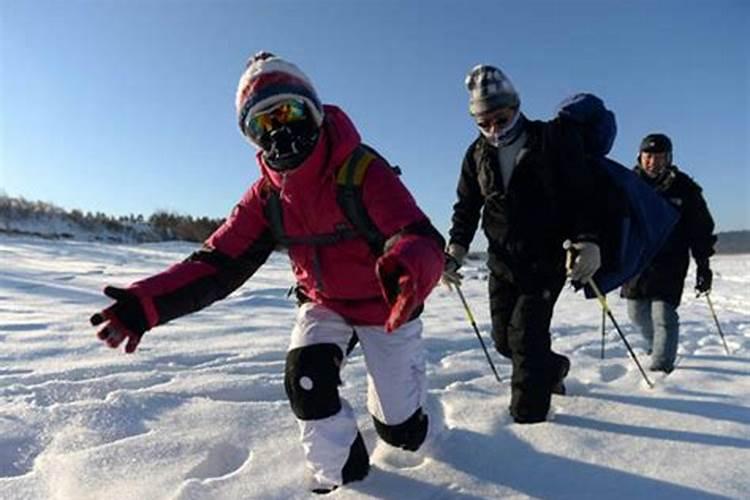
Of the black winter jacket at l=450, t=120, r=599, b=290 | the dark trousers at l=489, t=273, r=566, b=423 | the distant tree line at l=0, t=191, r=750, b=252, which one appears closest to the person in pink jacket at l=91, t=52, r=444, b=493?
the dark trousers at l=489, t=273, r=566, b=423

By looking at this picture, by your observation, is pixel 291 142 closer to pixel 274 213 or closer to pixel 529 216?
pixel 274 213

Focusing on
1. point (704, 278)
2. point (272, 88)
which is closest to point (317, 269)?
point (272, 88)

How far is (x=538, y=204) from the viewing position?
317cm

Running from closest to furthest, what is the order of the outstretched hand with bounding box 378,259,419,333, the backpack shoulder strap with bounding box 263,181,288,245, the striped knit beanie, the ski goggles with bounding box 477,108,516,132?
the outstretched hand with bounding box 378,259,419,333 → the striped knit beanie → the backpack shoulder strap with bounding box 263,181,288,245 → the ski goggles with bounding box 477,108,516,132

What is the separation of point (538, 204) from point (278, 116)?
4.41ft

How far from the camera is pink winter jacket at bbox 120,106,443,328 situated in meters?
2.39

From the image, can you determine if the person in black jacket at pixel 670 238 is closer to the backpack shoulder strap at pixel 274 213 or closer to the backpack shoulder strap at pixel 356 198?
the backpack shoulder strap at pixel 356 198

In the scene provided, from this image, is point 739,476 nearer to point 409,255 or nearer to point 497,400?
point 497,400

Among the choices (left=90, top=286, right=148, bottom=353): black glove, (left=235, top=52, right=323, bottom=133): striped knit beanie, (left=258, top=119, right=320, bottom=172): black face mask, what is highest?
(left=235, top=52, right=323, bottom=133): striped knit beanie

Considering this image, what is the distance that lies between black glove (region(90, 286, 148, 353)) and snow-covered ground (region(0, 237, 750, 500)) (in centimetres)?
47

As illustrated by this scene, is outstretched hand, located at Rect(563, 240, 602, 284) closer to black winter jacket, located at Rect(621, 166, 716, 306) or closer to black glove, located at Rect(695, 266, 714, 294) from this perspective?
black winter jacket, located at Rect(621, 166, 716, 306)

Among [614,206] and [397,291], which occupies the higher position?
[614,206]

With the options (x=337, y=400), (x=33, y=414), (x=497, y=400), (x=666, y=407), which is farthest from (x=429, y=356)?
(x=33, y=414)

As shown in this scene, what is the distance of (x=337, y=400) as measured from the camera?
244 centimetres
